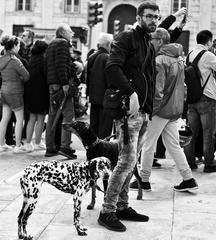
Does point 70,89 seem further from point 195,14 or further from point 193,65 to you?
point 195,14

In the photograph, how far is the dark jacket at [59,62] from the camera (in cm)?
865

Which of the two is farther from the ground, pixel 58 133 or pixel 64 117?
pixel 64 117

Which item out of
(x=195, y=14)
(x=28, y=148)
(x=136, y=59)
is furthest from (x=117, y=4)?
(x=136, y=59)

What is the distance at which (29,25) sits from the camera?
36.6 m

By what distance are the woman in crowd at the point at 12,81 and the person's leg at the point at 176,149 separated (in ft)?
10.3

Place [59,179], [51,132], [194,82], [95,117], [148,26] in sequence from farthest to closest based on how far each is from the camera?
[51,132] < [95,117] < [194,82] < [148,26] < [59,179]

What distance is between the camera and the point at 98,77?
8414mm

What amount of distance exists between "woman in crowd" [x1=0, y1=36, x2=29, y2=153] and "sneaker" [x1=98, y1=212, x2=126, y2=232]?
170 inches

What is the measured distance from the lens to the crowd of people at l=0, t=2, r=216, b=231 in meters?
5.21

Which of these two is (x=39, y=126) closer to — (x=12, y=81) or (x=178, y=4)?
(x=12, y=81)

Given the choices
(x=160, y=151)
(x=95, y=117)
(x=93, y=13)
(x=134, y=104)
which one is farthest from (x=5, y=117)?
(x=93, y=13)

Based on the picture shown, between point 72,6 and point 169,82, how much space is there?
1197 inches

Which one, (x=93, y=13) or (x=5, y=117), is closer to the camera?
(x=5, y=117)

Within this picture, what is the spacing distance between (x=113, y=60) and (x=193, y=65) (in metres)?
3.19
